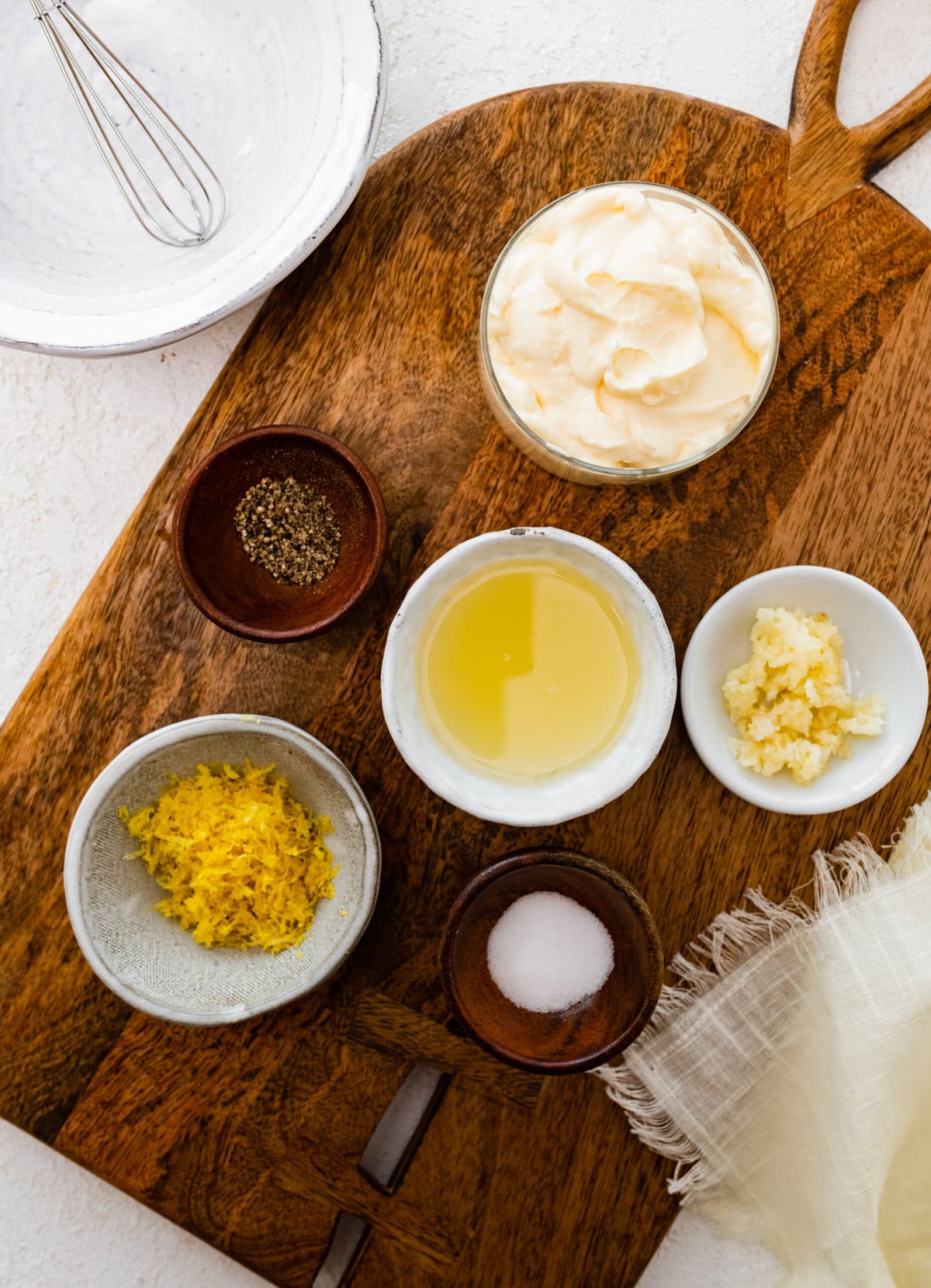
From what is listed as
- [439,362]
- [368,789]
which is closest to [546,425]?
[439,362]

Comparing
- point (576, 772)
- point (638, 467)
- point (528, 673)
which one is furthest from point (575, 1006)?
point (638, 467)

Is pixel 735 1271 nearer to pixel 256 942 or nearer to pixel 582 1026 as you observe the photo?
pixel 582 1026

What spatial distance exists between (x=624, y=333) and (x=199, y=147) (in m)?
0.62

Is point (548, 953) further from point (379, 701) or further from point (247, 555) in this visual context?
point (247, 555)

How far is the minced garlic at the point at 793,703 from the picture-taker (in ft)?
3.71

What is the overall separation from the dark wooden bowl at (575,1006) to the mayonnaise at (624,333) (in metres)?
0.47

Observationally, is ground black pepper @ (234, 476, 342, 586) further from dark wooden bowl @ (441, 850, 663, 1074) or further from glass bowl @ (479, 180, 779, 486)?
dark wooden bowl @ (441, 850, 663, 1074)

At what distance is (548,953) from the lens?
1134 millimetres

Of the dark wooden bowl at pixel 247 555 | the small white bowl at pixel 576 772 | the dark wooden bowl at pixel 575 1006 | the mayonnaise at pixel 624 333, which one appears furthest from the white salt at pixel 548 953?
the mayonnaise at pixel 624 333

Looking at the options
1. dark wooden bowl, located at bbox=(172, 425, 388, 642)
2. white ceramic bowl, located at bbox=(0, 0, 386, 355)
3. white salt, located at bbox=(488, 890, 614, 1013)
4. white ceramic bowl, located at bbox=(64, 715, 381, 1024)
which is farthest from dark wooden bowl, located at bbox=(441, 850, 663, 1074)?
white ceramic bowl, located at bbox=(0, 0, 386, 355)

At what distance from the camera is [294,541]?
3.92ft

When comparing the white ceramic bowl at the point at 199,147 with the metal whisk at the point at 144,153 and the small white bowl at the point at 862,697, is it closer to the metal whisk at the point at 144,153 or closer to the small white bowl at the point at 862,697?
the metal whisk at the point at 144,153

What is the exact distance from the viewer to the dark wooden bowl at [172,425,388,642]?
3.65 feet

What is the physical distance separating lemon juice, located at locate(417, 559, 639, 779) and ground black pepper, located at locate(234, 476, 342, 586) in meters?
0.19
